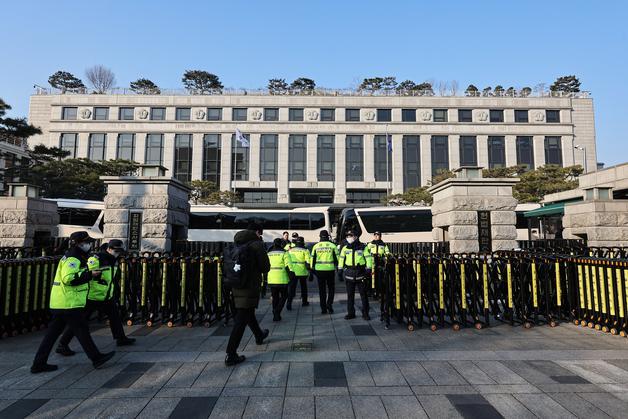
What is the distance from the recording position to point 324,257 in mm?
7895

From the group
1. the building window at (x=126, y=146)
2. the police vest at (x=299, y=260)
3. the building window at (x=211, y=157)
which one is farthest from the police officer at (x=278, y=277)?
the building window at (x=126, y=146)

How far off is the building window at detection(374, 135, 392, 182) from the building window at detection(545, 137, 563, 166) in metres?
21.6

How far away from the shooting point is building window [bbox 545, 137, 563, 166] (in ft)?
154

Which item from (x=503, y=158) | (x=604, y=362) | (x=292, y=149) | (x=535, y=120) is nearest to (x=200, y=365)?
(x=604, y=362)

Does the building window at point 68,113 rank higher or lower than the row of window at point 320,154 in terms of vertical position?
higher

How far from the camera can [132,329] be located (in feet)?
21.8

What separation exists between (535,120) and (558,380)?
5398 centimetres

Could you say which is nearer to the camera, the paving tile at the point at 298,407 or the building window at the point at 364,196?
the paving tile at the point at 298,407

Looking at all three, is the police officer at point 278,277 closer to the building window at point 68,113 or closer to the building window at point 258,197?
the building window at point 258,197

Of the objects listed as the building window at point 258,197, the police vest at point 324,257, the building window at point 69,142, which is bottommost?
the police vest at point 324,257

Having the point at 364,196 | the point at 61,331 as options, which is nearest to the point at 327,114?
the point at 364,196

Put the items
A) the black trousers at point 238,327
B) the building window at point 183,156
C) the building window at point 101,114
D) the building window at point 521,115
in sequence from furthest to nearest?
the building window at point 521,115 → the building window at point 101,114 → the building window at point 183,156 → the black trousers at point 238,327

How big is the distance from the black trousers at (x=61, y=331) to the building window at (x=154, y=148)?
46.9 meters

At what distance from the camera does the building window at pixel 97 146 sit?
1857 inches
